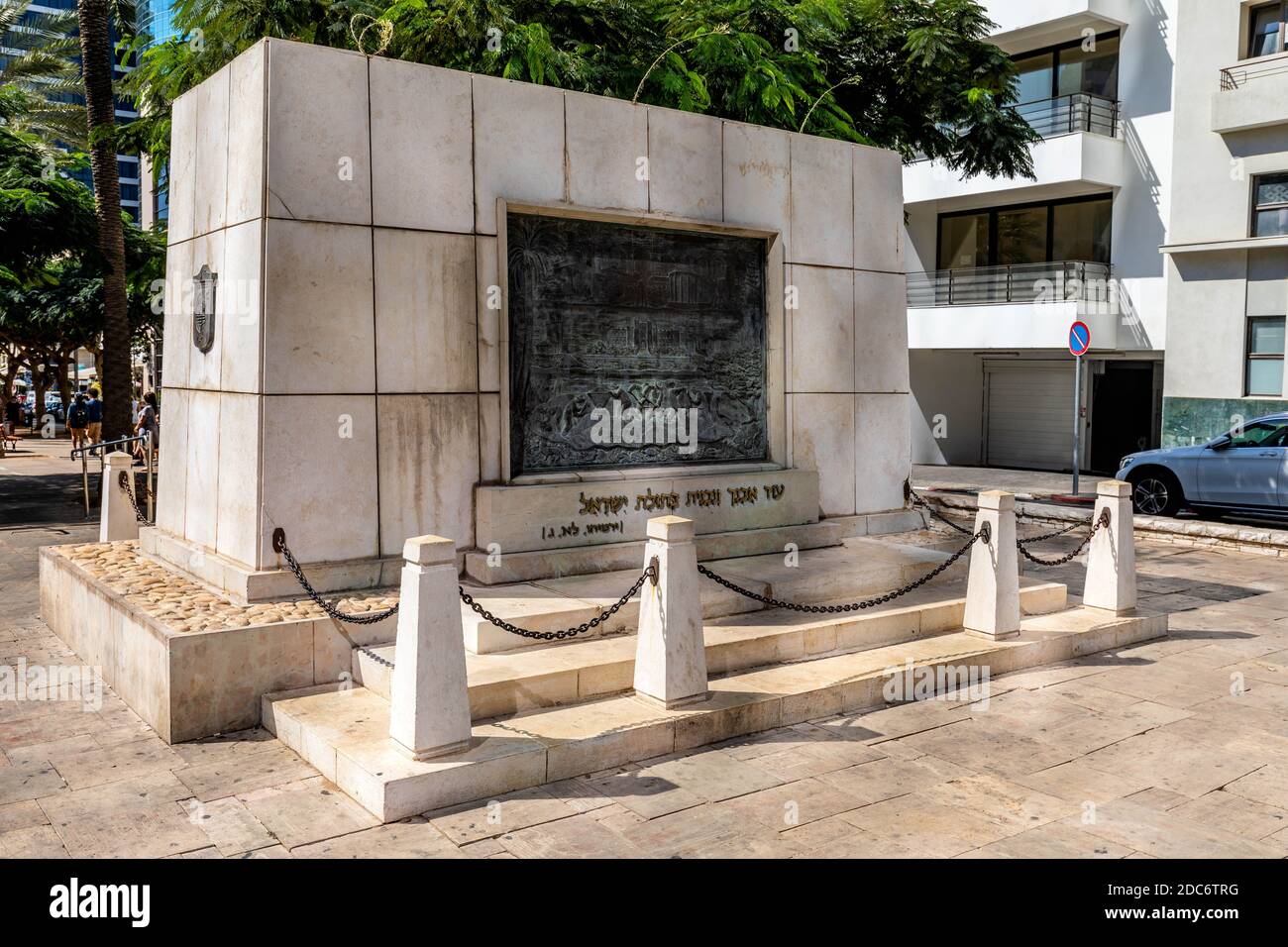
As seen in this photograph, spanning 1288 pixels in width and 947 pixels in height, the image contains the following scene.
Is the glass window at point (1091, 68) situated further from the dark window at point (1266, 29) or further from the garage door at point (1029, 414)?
the garage door at point (1029, 414)

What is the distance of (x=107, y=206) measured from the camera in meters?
19.5

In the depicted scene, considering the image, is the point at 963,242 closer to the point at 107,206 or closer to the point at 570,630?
the point at 107,206

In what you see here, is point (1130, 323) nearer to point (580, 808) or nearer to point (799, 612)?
point (799, 612)

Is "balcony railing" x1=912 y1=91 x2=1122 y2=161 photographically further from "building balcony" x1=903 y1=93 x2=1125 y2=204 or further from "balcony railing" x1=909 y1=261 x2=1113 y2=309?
"balcony railing" x1=909 y1=261 x2=1113 y2=309

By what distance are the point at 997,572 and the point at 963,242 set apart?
20.5 m

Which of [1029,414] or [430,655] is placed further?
[1029,414]

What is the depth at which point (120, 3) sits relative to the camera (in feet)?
70.1

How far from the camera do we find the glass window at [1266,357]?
71.6 feet

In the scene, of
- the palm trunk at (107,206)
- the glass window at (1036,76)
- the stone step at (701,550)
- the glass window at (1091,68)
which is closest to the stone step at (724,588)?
the stone step at (701,550)

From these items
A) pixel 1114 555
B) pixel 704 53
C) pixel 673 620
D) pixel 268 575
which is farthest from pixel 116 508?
pixel 1114 555

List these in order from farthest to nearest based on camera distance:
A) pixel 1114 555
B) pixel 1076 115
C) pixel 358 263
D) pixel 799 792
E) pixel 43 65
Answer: pixel 43 65, pixel 1076 115, pixel 1114 555, pixel 358 263, pixel 799 792

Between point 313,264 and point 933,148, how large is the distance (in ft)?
47.3

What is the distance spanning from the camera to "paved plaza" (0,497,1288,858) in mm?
5559
